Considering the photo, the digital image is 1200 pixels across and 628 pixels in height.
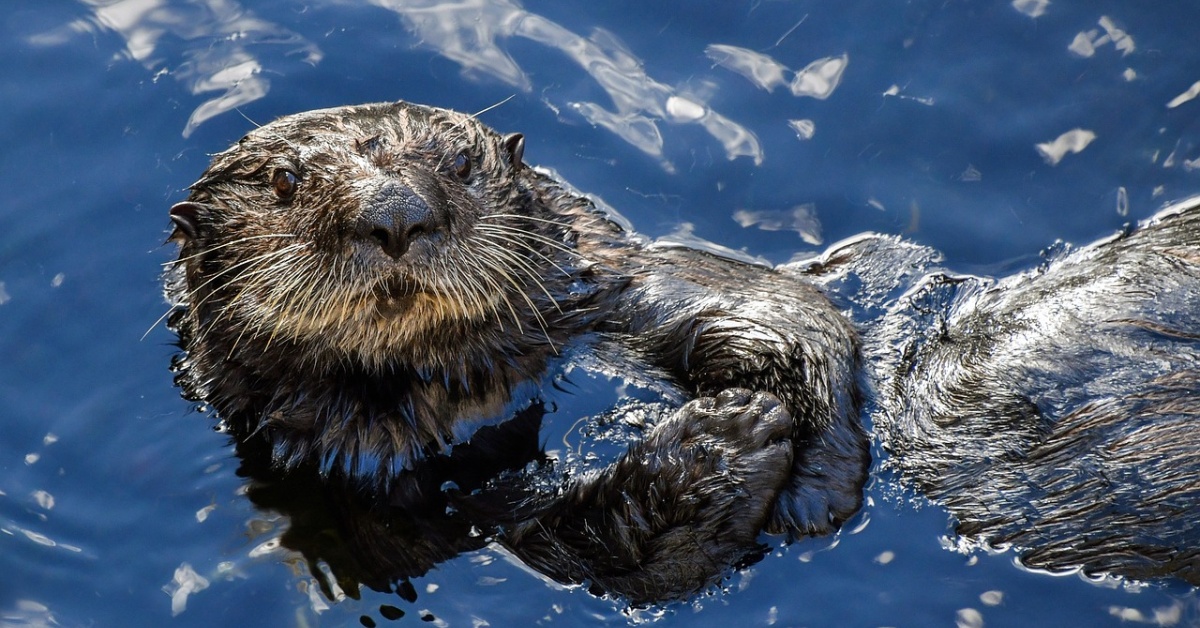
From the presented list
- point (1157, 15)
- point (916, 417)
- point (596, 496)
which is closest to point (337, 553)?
point (596, 496)

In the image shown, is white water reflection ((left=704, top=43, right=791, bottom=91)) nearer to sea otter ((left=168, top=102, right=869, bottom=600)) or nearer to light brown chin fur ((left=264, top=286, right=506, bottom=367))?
sea otter ((left=168, top=102, right=869, bottom=600))

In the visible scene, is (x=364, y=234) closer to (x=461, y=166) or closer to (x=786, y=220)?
(x=461, y=166)

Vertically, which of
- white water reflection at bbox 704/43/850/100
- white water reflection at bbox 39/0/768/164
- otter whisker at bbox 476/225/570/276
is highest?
white water reflection at bbox 39/0/768/164

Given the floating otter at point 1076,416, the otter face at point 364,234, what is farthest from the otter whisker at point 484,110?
the floating otter at point 1076,416

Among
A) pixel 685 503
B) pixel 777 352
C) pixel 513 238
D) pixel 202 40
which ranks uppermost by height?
pixel 202 40

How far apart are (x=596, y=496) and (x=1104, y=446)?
6.15ft

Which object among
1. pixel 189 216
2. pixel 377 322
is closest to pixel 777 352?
pixel 377 322

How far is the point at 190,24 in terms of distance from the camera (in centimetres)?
696

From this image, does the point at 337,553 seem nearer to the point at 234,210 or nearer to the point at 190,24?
the point at 234,210

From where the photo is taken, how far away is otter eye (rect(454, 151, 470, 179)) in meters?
4.75

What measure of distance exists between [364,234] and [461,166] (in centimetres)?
82

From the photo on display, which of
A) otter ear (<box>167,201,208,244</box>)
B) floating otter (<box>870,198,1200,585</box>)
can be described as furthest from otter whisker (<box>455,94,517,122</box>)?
floating otter (<box>870,198,1200,585</box>)

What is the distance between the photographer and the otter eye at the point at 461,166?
187 inches

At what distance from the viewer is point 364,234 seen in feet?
13.3
